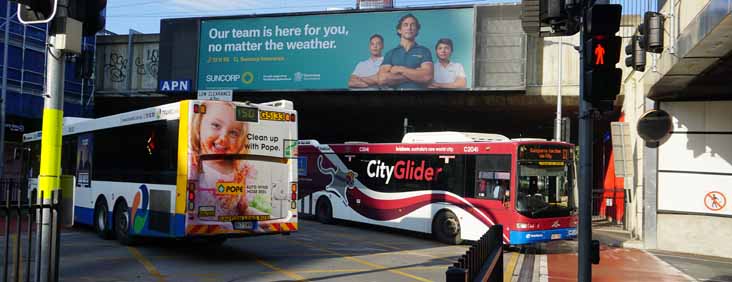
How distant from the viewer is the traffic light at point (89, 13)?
6184mm

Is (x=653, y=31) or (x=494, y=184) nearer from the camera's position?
(x=653, y=31)

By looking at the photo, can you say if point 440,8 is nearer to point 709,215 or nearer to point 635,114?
point 635,114

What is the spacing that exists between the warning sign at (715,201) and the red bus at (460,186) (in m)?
3.23

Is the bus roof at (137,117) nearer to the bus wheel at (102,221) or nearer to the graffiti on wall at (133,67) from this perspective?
the bus wheel at (102,221)

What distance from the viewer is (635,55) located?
969 cm

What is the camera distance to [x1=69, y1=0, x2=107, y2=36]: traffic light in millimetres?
6184

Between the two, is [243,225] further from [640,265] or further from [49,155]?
[640,265]

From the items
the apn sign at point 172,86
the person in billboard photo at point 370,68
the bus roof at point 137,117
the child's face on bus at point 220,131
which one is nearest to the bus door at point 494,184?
the bus roof at point 137,117

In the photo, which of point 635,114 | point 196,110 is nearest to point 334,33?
point 635,114

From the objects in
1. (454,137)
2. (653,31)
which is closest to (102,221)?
(454,137)

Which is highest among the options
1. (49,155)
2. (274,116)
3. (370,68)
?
(370,68)

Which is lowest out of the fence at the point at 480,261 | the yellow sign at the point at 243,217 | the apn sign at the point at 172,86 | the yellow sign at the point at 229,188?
the yellow sign at the point at 243,217

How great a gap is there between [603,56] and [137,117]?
972 cm

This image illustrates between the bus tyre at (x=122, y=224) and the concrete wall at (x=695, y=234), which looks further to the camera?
the concrete wall at (x=695, y=234)
